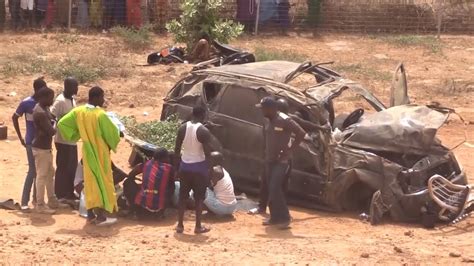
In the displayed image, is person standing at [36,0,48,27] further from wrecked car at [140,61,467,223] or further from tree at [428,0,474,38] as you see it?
wrecked car at [140,61,467,223]

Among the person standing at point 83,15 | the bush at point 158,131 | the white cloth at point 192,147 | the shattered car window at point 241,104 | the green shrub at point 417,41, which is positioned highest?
the person standing at point 83,15

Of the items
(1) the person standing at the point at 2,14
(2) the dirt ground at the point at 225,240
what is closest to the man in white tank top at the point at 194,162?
(2) the dirt ground at the point at 225,240

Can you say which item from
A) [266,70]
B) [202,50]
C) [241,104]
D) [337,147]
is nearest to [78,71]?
[202,50]

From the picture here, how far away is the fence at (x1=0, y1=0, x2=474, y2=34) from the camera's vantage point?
72.6 feet

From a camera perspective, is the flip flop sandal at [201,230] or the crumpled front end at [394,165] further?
the crumpled front end at [394,165]

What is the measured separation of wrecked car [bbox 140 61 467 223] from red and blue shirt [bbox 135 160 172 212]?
1.33m

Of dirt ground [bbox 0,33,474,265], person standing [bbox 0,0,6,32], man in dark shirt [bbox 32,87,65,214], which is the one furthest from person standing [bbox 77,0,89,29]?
man in dark shirt [bbox 32,87,65,214]

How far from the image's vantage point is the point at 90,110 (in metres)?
8.86

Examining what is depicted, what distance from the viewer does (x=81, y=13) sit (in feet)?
73.2

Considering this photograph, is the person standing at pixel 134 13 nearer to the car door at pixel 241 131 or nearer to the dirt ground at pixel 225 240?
the dirt ground at pixel 225 240

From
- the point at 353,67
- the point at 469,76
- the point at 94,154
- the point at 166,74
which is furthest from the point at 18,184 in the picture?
the point at 469,76

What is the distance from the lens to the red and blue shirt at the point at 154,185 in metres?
9.22

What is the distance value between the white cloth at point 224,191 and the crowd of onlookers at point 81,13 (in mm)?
13351

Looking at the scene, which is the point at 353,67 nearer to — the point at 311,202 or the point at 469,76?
the point at 469,76
